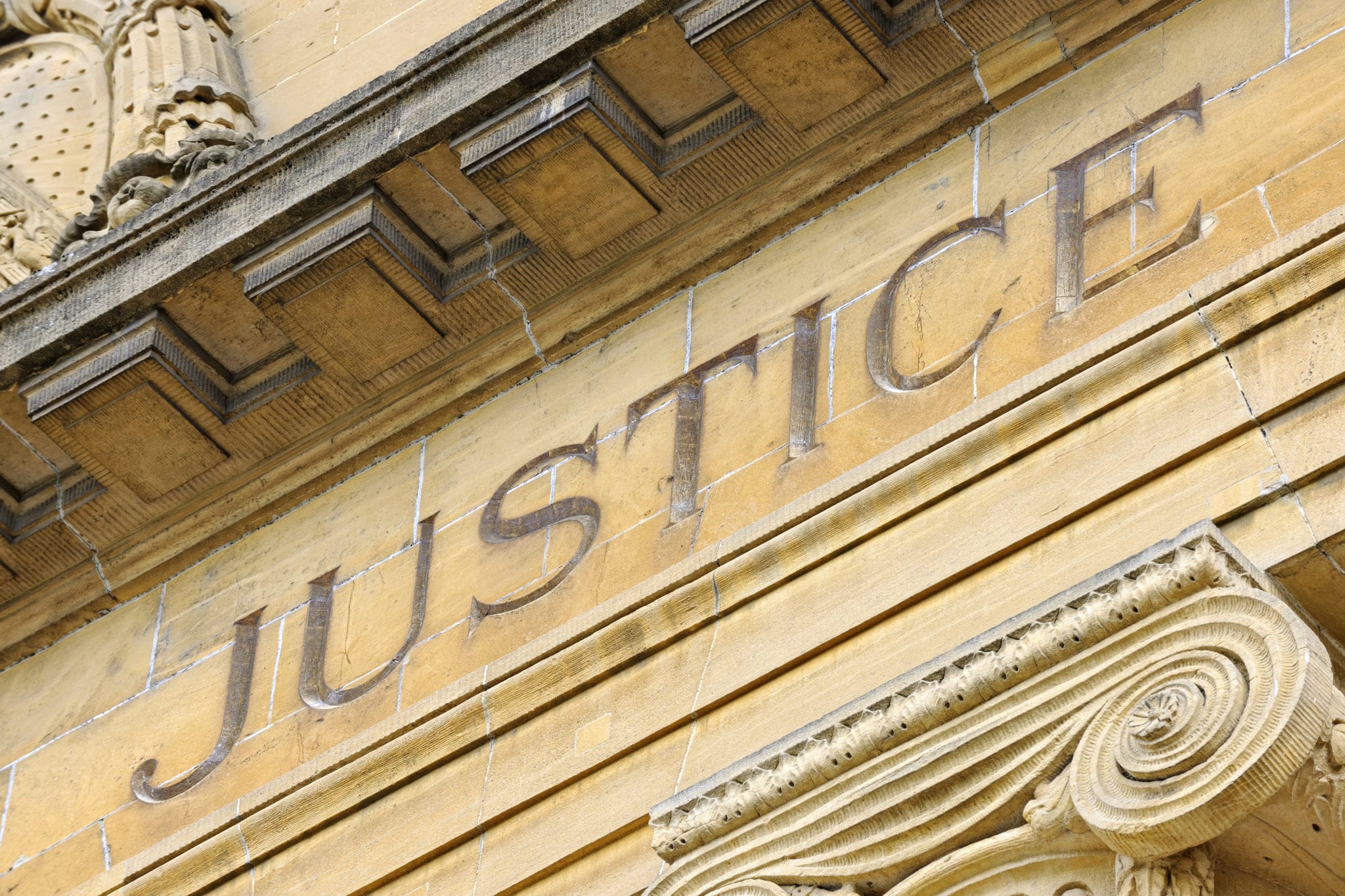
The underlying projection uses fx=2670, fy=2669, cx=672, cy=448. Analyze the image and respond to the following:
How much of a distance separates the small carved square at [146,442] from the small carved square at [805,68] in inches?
87.1

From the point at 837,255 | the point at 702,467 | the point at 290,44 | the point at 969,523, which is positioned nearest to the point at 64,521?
the point at 290,44

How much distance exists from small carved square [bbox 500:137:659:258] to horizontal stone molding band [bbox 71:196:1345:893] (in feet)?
4.85

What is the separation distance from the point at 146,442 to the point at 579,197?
1694 millimetres

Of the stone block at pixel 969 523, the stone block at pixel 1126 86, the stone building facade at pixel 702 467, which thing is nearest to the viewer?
the stone building facade at pixel 702 467

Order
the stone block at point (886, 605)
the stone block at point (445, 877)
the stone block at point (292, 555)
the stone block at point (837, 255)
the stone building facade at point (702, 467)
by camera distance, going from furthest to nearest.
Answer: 1. the stone block at point (292, 555)
2. the stone block at point (837, 255)
3. the stone block at point (445, 877)
4. the stone block at point (886, 605)
5. the stone building facade at point (702, 467)

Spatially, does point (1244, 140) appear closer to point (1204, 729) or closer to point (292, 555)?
point (1204, 729)

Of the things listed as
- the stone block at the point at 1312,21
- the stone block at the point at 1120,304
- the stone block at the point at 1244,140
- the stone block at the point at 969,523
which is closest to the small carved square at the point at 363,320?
the stone block at the point at 969,523

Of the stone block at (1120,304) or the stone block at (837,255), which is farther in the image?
the stone block at (837,255)

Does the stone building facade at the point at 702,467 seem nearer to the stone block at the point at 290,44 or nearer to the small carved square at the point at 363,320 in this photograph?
the small carved square at the point at 363,320

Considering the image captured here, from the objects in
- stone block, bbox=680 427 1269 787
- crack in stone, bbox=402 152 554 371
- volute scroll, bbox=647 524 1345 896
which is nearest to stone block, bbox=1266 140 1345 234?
stone block, bbox=680 427 1269 787

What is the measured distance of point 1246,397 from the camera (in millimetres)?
6438

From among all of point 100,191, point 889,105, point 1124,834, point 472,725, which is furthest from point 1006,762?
point 100,191

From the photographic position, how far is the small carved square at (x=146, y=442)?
873 centimetres

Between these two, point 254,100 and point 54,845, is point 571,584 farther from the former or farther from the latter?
point 254,100
